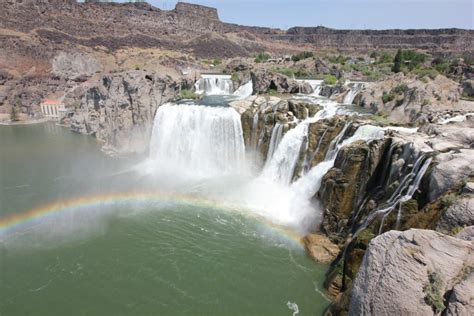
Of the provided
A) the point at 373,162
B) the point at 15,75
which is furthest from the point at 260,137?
the point at 15,75

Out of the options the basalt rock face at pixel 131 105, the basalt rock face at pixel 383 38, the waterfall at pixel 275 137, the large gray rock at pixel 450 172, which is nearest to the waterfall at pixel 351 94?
the waterfall at pixel 275 137

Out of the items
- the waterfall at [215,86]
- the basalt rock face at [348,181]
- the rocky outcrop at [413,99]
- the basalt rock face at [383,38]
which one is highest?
the basalt rock face at [383,38]

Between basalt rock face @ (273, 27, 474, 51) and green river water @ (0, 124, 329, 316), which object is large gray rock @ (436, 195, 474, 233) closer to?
green river water @ (0, 124, 329, 316)

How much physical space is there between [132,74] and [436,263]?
1109 inches

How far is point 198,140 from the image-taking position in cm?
2284

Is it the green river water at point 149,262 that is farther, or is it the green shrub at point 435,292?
the green river water at point 149,262

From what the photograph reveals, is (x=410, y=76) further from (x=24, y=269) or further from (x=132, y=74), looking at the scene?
(x=24, y=269)

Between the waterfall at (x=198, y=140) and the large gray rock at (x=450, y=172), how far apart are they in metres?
13.2

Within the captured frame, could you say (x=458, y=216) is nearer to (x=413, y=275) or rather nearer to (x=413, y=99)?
(x=413, y=275)

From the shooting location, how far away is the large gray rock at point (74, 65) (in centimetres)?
4922

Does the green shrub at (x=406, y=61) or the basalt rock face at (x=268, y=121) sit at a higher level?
the green shrub at (x=406, y=61)

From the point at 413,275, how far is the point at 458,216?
9.28 ft

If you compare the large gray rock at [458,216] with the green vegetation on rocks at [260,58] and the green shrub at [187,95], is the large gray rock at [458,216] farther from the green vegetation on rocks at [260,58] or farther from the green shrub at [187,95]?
the green vegetation on rocks at [260,58]

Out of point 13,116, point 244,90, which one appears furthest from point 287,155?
point 13,116
